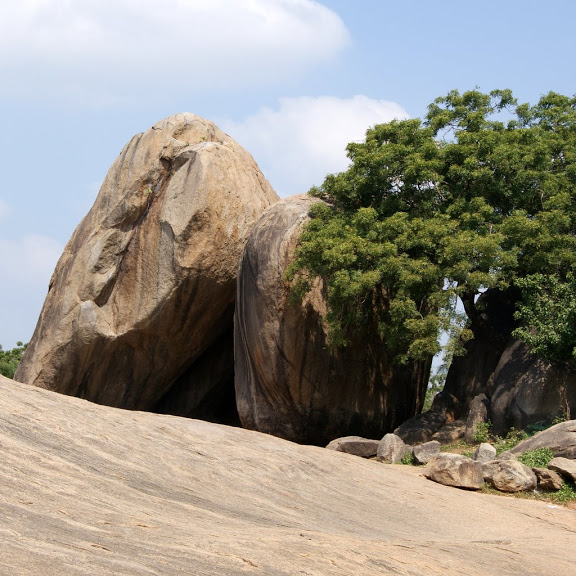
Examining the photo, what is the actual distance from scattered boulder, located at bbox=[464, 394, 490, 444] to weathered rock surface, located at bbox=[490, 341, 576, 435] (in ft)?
0.49

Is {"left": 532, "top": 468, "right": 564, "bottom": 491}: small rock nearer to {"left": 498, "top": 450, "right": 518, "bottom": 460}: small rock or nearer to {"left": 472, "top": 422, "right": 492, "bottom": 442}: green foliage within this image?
{"left": 498, "top": 450, "right": 518, "bottom": 460}: small rock

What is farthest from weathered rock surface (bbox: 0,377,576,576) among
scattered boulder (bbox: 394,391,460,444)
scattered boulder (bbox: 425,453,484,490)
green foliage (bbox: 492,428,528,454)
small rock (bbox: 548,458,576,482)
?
scattered boulder (bbox: 394,391,460,444)

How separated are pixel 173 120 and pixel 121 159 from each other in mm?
1823

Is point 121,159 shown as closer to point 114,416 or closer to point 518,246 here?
point 518,246

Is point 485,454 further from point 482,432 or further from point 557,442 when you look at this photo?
point 482,432

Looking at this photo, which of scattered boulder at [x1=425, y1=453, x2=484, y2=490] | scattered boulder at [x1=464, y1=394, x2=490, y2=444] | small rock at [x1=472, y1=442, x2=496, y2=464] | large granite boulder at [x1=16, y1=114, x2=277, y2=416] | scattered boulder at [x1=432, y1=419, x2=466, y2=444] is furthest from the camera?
large granite boulder at [x1=16, y1=114, x2=277, y2=416]

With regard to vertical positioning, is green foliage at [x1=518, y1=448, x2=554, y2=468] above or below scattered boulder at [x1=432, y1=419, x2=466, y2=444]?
below

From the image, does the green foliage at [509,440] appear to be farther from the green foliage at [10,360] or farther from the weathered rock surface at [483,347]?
the green foliage at [10,360]

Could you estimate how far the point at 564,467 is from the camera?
41.5 ft

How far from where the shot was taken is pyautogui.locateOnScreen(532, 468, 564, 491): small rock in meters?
12.5

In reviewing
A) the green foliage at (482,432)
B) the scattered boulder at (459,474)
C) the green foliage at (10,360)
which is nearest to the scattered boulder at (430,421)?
the green foliage at (482,432)

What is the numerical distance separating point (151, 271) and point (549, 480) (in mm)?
12230

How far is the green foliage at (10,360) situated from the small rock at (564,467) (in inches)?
981

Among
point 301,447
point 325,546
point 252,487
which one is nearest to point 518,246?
point 301,447
